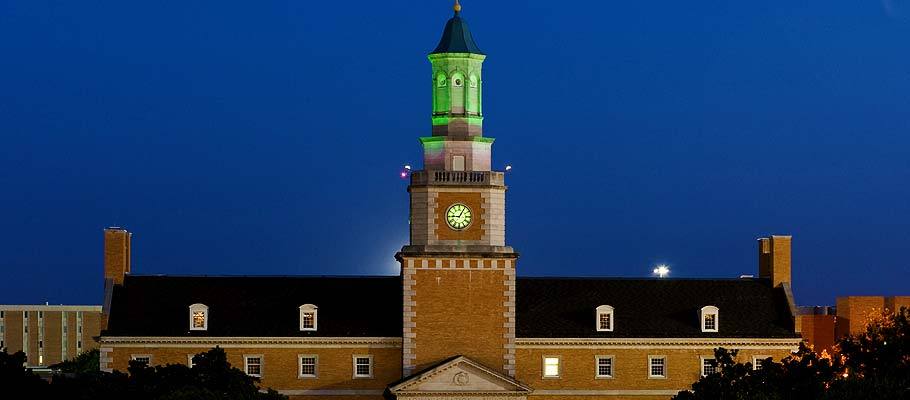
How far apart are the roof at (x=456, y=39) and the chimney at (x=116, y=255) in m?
20.2

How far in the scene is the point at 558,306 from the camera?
113000 mm

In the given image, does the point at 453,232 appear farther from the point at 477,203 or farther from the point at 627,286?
the point at 627,286

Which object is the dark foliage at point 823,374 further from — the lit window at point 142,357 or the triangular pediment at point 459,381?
the lit window at point 142,357

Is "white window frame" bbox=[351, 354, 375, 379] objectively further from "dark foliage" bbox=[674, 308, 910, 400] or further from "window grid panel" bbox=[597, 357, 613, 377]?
"dark foliage" bbox=[674, 308, 910, 400]

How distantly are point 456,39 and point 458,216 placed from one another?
9.29m

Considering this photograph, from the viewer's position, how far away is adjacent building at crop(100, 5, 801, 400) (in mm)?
108562

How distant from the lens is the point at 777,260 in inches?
4560

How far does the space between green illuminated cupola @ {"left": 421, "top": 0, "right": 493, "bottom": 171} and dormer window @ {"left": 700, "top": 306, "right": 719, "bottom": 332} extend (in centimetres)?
1445

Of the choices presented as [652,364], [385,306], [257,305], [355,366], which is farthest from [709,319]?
[257,305]

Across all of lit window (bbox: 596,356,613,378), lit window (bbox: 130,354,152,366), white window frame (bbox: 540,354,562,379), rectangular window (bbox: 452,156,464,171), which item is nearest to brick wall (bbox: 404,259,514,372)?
white window frame (bbox: 540,354,562,379)

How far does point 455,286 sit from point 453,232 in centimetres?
285

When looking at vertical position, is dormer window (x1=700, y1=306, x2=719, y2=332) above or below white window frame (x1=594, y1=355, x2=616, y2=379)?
above

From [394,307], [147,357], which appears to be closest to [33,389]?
[147,357]

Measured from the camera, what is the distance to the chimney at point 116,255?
112562 millimetres
